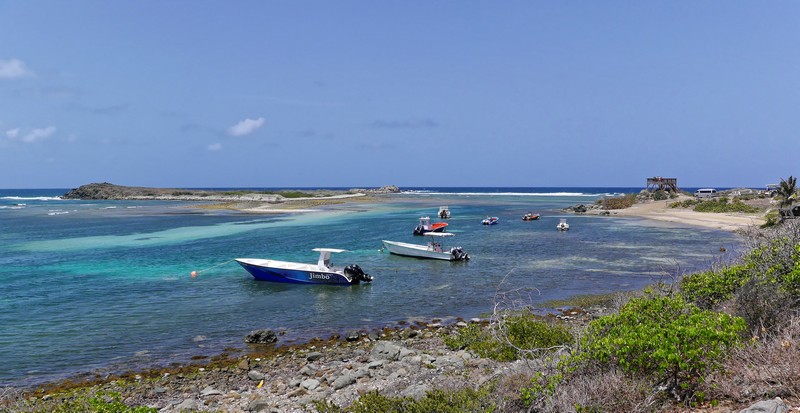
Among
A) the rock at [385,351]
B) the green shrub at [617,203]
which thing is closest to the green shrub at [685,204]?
the green shrub at [617,203]

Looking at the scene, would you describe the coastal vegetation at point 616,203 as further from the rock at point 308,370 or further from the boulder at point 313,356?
the rock at point 308,370

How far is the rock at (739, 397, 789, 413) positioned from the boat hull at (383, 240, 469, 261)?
97.5 ft

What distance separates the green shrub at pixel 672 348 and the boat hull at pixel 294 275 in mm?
21403

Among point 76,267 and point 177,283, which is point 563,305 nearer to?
point 177,283

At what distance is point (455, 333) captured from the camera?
18188 mm

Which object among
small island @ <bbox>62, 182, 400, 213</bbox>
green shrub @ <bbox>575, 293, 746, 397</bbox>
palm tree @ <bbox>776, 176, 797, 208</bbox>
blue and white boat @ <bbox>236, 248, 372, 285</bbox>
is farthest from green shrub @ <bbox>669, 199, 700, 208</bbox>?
green shrub @ <bbox>575, 293, 746, 397</bbox>

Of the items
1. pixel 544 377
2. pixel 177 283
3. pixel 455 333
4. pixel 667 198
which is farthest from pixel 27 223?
pixel 667 198

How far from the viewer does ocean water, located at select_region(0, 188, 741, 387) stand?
18.5 meters

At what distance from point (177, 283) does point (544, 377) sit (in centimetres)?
2599

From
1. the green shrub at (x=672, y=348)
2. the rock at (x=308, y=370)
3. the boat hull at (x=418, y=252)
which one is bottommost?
the rock at (x=308, y=370)

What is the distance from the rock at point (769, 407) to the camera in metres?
6.61

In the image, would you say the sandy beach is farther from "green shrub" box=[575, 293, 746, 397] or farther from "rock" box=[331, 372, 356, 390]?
"rock" box=[331, 372, 356, 390]

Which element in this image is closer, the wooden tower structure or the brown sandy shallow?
the brown sandy shallow

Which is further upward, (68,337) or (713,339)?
(713,339)
